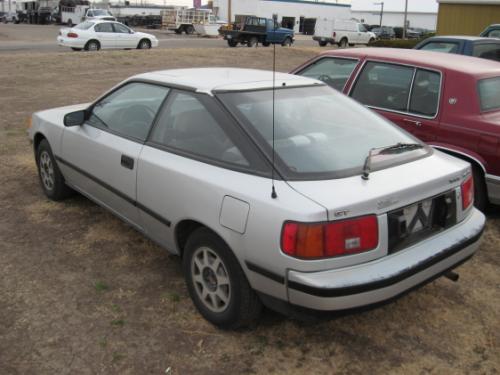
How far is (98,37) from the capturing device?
22.7m

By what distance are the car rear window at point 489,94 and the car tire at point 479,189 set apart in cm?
59

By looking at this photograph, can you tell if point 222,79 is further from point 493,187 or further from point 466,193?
point 493,187

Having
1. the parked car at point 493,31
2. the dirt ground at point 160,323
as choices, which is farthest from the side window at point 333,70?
the parked car at point 493,31

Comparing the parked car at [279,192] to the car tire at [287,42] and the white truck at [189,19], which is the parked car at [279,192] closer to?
the car tire at [287,42]

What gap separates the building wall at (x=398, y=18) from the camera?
75.2 meters

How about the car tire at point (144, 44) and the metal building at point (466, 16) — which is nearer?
the metal building at point (466, 16)

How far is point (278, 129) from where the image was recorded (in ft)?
10.0

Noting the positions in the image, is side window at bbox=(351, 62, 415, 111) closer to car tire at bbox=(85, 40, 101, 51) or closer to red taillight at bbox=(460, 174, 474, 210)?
red taillight at bbox=(460, 174, 474, 210)

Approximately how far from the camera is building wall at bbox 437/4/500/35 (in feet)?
70.8

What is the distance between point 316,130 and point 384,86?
2469 millimetres

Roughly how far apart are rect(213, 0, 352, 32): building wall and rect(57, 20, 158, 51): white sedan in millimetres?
39422

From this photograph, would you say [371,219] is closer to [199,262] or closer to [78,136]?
[199,262]

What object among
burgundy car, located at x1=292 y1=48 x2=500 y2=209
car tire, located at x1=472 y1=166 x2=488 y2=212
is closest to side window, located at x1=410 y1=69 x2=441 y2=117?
burgundy car, located at x1=292 y1=48 x2=500 y2=209

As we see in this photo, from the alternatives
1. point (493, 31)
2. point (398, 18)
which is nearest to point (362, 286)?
point (493, 31)
